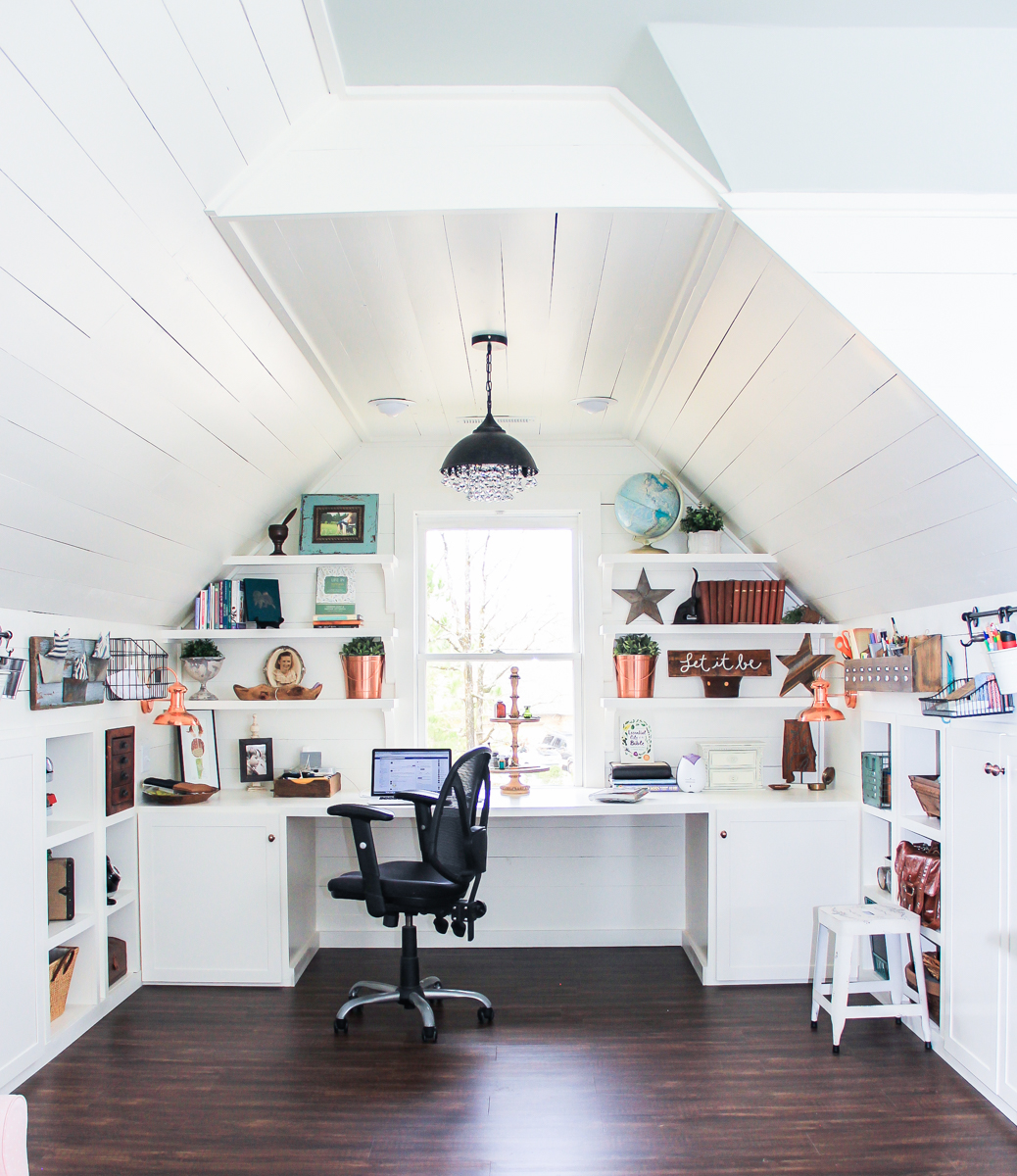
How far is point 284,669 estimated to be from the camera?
4.41 meters

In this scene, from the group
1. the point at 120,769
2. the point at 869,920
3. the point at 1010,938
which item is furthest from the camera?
the point at 120,769

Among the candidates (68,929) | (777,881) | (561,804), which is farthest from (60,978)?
(777,881)

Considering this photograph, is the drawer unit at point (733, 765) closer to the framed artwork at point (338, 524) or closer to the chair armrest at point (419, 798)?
the chair armrest at point (419, 798)

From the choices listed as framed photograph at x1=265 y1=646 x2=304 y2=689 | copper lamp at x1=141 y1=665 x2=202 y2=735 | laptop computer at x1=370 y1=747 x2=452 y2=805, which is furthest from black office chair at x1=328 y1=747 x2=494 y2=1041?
framed photograph at x1=265 y1=646 x2=304 y2=689

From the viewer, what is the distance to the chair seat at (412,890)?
336 centimetres

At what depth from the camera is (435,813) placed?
10.8 feet

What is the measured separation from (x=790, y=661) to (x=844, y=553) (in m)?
0.95

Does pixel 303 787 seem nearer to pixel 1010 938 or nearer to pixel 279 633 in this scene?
pixel 279 633

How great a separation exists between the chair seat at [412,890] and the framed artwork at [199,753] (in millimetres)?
1153

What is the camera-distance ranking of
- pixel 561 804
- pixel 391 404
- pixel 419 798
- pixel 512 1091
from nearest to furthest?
pixel 512 1091 → pixel 419 798 → pixel 391 404 → pixel 561 804

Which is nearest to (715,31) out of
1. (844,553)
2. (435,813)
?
(844,553)

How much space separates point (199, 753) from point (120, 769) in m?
0.60

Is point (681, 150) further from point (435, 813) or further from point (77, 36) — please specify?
point (435, 813)

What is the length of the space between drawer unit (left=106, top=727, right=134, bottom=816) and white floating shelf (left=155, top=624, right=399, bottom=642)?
492 mm
